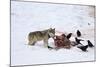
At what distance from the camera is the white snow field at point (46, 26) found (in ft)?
6.67

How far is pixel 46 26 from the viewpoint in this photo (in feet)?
7.09

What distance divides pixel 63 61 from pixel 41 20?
55 cm

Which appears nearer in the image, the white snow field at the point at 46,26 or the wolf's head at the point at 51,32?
the white snow field at the point at 46,26

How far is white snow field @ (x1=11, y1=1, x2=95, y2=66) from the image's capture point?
203 centimetres

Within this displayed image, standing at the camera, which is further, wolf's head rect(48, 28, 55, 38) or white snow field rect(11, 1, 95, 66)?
wolf's head rect(48, 28, 55, 38)
